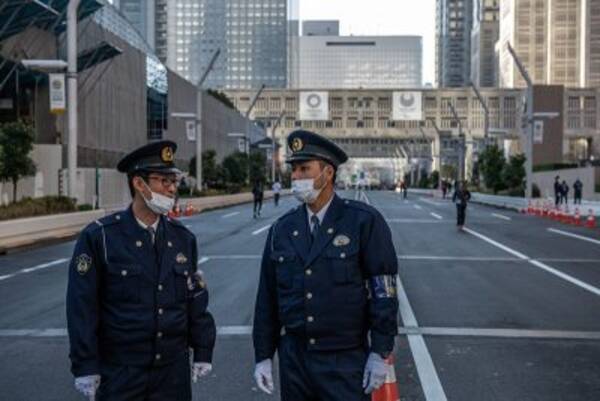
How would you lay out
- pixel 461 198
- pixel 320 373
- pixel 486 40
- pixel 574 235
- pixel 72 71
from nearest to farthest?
pixel 320 373 < pixel 574 235 < pixel 72 71 < pixel 461 198 < pixel 486 40

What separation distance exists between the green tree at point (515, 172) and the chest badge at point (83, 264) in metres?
55.8

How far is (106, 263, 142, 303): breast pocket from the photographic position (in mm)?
3988

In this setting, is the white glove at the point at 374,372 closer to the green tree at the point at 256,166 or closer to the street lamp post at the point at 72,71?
the street lamp post at the point at 72,71

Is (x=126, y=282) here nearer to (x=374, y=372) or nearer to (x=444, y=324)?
(x=374, y=372)

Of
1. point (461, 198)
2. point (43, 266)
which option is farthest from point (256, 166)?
point (43, 266)

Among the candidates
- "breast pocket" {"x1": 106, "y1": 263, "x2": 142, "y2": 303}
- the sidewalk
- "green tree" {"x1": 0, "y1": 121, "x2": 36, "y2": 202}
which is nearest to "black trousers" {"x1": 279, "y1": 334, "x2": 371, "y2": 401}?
"breast pocket" {"x1": 106, "y1": 263, "x2": 142, "y2": 303}

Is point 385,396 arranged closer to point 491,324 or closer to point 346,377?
point 346,377

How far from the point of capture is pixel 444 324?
9.99 m

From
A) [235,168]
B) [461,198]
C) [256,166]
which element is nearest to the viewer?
[461,198]

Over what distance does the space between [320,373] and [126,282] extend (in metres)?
1.03

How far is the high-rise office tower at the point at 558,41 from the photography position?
144 m

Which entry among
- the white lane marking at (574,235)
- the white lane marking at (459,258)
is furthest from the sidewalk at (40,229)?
the white lane marking at (574,235)

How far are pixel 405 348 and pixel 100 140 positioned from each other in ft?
152

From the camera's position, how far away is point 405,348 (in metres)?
8.52
